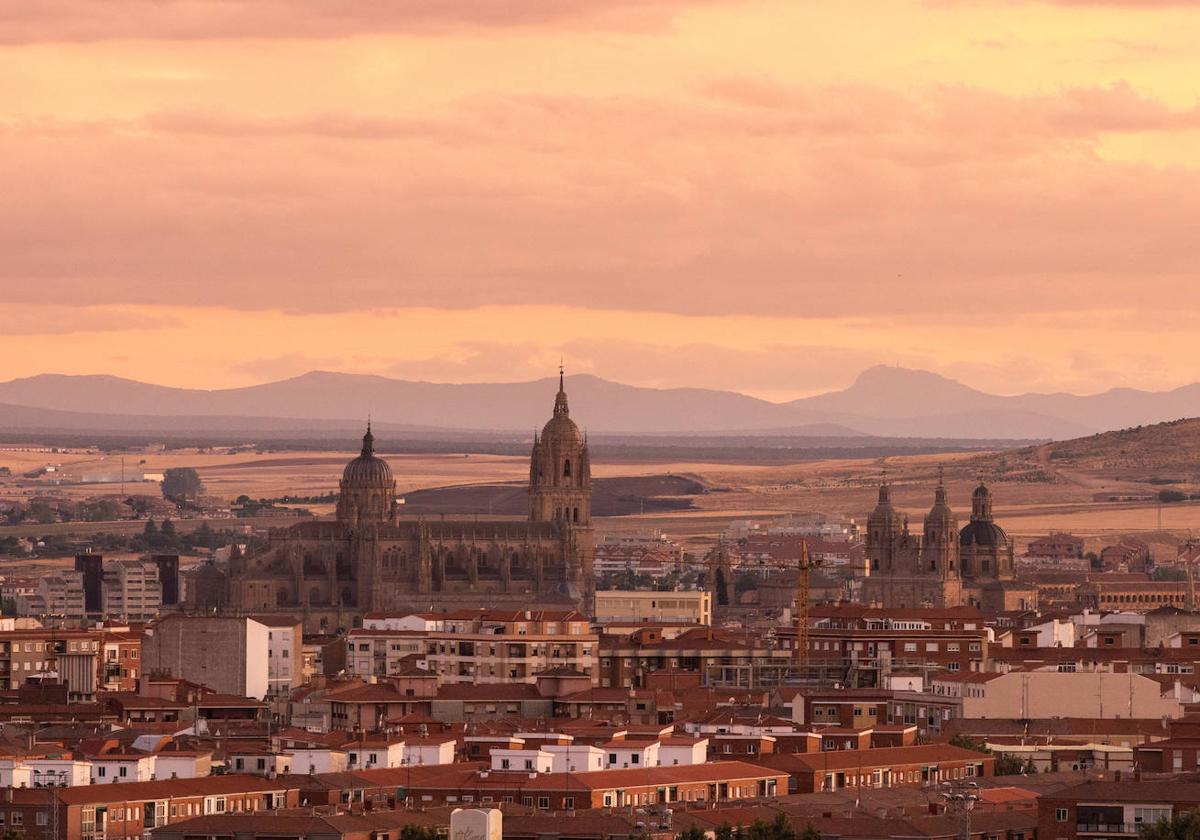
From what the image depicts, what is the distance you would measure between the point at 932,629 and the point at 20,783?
58.8m

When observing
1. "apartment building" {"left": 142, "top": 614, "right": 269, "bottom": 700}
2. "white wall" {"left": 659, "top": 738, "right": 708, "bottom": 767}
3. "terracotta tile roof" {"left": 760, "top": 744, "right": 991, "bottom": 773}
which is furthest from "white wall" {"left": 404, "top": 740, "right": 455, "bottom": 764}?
"apartment building" {"left": 142, "top": 614, "right": 269, "bottom": 700}

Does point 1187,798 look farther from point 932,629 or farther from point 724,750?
point 932,629

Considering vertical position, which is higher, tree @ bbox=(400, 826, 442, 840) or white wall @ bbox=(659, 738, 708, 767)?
white wall @ bbox=(659, 738, 708, 767)

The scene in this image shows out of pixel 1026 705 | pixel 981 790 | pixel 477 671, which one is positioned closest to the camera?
pixel 981 790

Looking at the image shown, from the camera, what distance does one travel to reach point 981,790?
101 metres

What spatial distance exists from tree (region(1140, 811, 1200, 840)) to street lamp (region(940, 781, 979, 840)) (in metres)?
3.75

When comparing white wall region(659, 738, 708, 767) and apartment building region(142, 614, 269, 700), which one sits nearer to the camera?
white wall region(659, 738, 708, 767)

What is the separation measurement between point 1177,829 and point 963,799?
260 inches

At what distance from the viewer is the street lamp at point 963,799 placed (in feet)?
293

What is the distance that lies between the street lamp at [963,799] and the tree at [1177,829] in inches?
148

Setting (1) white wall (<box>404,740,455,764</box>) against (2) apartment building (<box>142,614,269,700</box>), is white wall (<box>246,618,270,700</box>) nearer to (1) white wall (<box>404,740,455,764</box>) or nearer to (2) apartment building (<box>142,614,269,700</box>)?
(2) apartment building (<box>142,614,269,700</box>)

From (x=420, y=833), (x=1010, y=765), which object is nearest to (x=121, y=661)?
(x=1010, y=765)

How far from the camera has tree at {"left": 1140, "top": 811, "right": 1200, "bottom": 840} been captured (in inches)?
3445

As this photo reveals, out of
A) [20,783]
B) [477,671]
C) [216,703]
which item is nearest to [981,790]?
[20,783]
